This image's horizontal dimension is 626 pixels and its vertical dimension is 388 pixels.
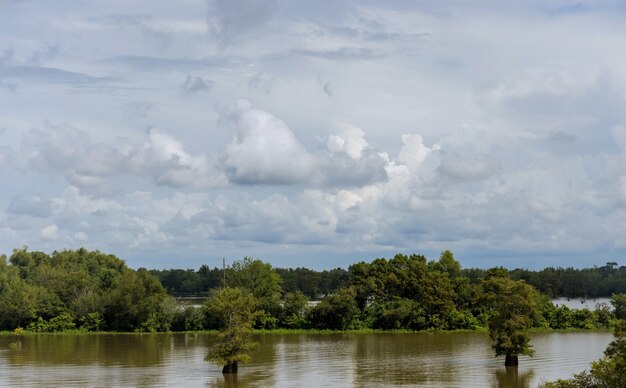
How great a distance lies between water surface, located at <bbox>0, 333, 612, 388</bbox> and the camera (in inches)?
2093

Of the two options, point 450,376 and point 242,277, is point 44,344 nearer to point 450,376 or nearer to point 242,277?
point 242,277

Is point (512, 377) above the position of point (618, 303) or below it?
below

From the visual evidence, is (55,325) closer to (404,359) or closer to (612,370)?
(404,359)

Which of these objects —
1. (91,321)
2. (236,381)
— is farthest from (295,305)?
(236,381)

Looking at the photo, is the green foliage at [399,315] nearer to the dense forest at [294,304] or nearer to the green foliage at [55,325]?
the dense forest at [294,304]

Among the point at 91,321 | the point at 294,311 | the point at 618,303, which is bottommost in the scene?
the point at 91,321

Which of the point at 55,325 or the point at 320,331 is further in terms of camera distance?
the point at 55,325

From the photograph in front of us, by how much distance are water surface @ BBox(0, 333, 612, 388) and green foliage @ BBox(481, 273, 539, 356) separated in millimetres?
1727

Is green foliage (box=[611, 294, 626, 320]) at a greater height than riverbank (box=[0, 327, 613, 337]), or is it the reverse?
green foliage (box=[611, 294, 626, 320])

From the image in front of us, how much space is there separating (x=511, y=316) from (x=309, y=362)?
16.8 meters

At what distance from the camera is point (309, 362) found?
64438mm

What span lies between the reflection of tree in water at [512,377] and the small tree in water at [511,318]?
153 centimetres

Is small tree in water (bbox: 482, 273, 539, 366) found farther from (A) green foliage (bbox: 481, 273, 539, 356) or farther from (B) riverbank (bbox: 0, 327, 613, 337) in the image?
(B) riverbank (bbox: 0, 327, 613, 337)

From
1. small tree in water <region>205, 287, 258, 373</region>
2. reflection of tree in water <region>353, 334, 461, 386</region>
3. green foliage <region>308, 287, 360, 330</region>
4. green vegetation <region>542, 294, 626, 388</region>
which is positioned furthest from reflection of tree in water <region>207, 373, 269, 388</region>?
green foliage <region>308, 287, 360, 330</region>
